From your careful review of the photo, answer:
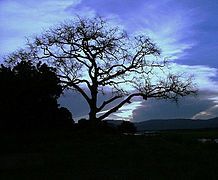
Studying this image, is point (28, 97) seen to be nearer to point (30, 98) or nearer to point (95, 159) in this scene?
point (30, 98)

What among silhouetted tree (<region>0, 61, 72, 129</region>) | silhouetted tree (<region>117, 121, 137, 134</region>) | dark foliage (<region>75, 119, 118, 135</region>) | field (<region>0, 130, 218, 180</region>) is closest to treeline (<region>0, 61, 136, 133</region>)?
silhouetted tree (<region>0, 61, 72, 129</region>)

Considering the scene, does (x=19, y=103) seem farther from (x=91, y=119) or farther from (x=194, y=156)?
(x=194, y=156)

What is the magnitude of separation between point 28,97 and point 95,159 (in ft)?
39.0

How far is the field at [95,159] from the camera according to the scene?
52.6 feet

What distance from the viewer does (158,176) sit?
15.2m

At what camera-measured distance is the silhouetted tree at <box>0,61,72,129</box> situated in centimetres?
3206

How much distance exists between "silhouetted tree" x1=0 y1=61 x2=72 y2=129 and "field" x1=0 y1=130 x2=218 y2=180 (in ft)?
4.90

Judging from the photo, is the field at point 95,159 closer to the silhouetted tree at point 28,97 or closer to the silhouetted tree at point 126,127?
the silhouetted tree at point 28,97

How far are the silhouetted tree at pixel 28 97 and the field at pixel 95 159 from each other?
1494 millimetres

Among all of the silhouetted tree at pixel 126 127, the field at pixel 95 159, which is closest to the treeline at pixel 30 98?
the field at pixel 95 159

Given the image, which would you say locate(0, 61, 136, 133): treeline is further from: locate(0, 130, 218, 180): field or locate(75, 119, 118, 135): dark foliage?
locate(0, 130, 218, 180): field

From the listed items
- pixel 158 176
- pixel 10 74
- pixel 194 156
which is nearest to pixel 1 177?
pixel 158 176

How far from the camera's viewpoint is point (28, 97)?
107 feet

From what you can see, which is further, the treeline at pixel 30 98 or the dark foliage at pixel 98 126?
the dark foliage at pixel 98 126
